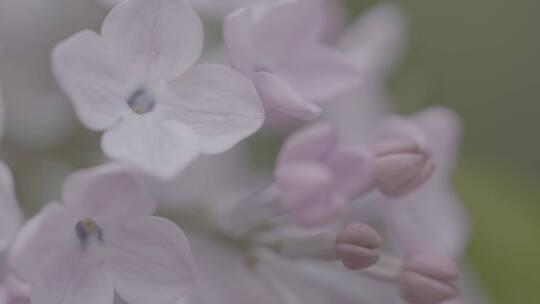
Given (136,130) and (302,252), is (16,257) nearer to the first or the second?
(136,130)

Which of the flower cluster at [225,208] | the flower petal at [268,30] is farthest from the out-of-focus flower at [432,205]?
the flower petal at [268,30]

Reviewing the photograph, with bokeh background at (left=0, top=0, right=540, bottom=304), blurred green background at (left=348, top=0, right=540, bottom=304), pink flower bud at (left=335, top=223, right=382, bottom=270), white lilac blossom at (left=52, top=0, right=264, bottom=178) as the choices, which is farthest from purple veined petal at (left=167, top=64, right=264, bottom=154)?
blurred green background at (left=348, top=0, right=540, bottom=304)

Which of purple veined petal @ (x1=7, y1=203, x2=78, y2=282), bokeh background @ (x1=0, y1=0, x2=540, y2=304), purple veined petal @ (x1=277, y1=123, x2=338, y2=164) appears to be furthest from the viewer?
bokeh background @ (x1=0, y1=0, x2=540, y2=304)

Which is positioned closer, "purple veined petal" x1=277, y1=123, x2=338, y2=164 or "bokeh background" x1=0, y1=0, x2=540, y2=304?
"purple veined petal" x1=277, y1=123, x2=338, y2=164

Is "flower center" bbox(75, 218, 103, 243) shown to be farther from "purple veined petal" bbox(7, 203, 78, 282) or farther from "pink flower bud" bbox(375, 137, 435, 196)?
"pink flower bud" bbox(375, 137, 435, 196)

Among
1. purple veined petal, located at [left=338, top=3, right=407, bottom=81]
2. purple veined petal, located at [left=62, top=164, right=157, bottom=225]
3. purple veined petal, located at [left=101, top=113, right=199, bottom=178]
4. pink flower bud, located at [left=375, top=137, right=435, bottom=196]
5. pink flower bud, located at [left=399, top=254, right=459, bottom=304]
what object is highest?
purple veined petal, located at [left=338, top=3, right=407, bottom=81]

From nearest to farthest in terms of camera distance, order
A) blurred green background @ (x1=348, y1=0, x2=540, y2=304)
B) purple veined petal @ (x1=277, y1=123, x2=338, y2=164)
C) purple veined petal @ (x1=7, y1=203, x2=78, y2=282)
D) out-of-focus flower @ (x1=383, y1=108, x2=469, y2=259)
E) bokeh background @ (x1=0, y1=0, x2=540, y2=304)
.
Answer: purple veined petal @ (x1=7, y1=203, x2=78, y2=282) → purple veined petal @ (x1=277, y1=123, x2=338, y2=164) → out-of-focus flower @ (x1=383, y1=108, x2=469, y2=259) → bokeh background @ (x1=0, y1=0, x2=540, y2=304) → blurred green background @ (x1=348, y1=0, x2=540, y2=304)

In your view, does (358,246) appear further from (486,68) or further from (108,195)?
(486,68)
